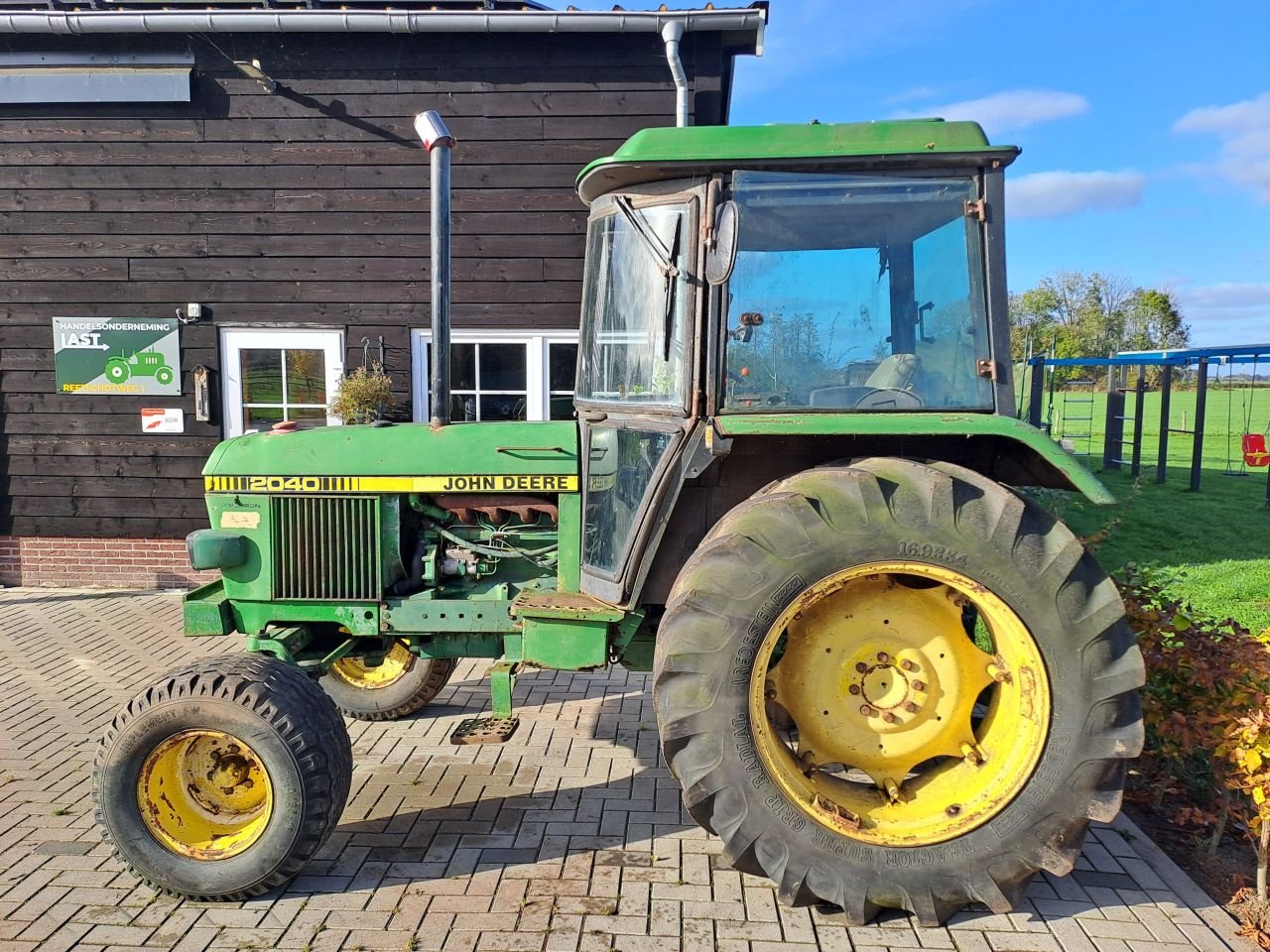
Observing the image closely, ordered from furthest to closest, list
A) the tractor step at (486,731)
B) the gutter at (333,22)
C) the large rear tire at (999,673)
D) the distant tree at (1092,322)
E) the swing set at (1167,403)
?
the distant tree at (1092,322), the swing set at (1167,403), the gutter at (333,22), the tractor step at (486,731), the large rear tire at (999,673)

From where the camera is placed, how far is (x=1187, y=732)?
2979 millimetres

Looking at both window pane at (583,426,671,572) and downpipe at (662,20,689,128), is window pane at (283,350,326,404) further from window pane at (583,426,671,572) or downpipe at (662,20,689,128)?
window pane at (583,426,671,572)

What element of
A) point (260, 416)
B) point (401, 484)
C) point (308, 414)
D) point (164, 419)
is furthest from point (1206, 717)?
point (164, 419)

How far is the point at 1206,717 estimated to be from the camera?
294cm

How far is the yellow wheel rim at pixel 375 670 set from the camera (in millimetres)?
4238

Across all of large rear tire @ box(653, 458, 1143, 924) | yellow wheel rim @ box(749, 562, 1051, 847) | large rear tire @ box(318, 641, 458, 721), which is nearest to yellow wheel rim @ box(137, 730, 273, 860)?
large rear tire @ box(318, 641, 458, 721)

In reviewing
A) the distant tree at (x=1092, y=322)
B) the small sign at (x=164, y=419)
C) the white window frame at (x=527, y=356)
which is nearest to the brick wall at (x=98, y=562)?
the small sign at (x=164, y=419)

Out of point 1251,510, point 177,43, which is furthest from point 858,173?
point 1251,510

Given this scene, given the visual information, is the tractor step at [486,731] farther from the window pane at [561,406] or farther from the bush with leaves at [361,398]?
the window pane at [561,406]

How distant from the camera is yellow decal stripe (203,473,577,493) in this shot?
3.24 meters

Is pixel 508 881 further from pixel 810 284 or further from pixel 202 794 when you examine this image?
pixel 810 284

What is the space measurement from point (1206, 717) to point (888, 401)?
5.37 feet

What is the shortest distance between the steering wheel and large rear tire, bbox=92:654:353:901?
208 cm

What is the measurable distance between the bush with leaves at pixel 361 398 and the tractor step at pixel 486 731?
3.70 metres
